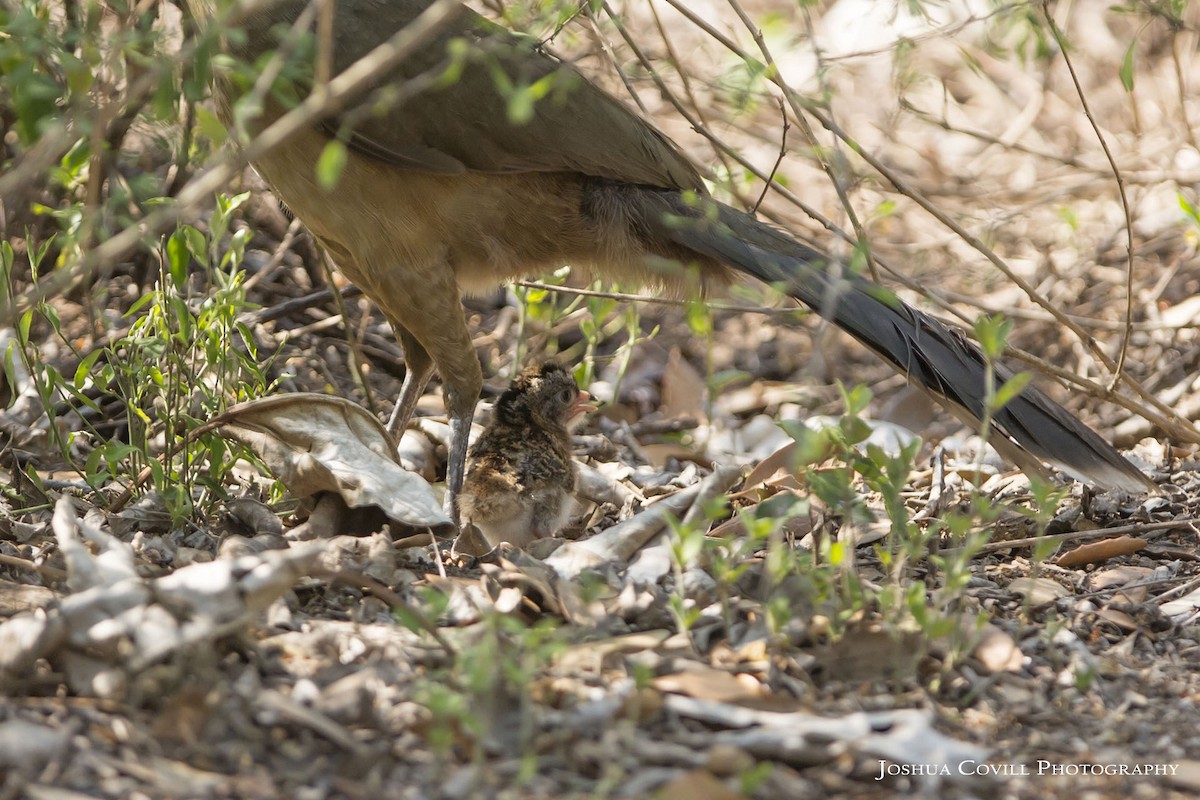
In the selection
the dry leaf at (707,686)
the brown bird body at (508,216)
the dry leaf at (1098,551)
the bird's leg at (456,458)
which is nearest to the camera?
the dry leaf at (707,686)

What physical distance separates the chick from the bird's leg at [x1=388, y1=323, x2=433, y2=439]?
34 centimetres

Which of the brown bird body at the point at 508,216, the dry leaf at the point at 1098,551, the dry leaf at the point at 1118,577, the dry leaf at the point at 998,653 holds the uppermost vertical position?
the brown bird body at the point at 508,216

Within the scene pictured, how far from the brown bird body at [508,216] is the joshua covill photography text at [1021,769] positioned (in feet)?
A: 4.31

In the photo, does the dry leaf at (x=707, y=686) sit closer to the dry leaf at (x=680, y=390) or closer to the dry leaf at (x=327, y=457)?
the dry leaf at (x=327, y=457)

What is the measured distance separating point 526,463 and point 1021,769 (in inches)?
70.7

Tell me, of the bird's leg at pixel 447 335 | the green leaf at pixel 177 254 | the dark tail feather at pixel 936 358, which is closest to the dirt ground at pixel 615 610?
the dark tail feather at pixel 936 358

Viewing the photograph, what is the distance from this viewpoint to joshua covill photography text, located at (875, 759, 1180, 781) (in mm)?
2141

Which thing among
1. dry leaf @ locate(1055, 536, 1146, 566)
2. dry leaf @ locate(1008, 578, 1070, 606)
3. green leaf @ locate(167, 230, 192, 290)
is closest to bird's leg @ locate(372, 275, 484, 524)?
green leaf @ locate(167, 230, 192, 290)

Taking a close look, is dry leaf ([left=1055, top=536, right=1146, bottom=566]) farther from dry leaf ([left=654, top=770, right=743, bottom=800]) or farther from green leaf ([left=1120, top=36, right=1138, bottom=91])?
dry leaf ([left=654, top=770, right=743, bottom=800])

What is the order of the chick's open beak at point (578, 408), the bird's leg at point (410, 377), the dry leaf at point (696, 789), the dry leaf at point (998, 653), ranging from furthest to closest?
the bird's leg at point (410, 377) → the chick's open beak at point (578, 408) → the dry leaf at point (998, 653) → the dry leaf at point (696, 789)

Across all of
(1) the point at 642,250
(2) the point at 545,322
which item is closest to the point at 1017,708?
(1) the point at 642,250

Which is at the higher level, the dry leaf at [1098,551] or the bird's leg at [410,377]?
the bird's leg at [410,377]

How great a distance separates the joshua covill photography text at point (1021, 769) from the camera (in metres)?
2.14

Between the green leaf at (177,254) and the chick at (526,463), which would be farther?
→ the chick at (526,463)
